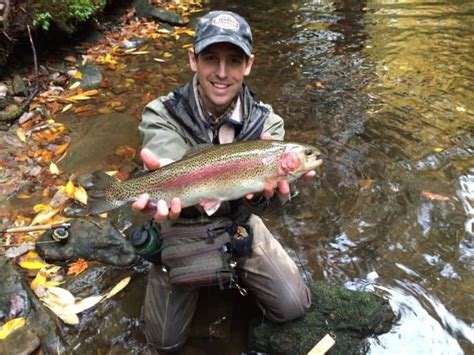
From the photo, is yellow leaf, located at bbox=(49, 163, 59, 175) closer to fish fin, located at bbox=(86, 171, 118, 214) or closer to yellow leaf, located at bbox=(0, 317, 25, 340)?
yellow leaf, located at bbox=(0, 317, 25, 340)

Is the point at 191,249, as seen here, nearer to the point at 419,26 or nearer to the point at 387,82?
the point at 387,82

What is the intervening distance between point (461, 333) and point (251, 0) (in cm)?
1028

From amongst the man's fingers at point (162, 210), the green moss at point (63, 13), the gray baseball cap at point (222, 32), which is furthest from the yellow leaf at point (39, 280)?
the green moss at point (63, 13)

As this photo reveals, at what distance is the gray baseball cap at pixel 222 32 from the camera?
3.27 meters

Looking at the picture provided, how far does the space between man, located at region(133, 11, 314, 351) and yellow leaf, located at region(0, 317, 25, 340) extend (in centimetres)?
87

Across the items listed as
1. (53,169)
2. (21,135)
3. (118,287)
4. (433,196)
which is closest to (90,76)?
(21,135)

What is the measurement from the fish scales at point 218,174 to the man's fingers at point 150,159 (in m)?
0.08

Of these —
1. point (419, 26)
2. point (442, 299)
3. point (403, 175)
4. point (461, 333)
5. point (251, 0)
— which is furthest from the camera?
point (251, 0)

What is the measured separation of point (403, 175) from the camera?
5.30m

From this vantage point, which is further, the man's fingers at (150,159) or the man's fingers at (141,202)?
the man's fingers at (150,159)

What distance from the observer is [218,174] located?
121 inches

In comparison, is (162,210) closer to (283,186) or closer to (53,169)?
(283,186)

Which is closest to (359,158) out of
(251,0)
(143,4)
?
(143,4)

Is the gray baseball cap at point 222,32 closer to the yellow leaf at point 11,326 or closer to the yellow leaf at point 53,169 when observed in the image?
the yellow leaf at point 11,326
